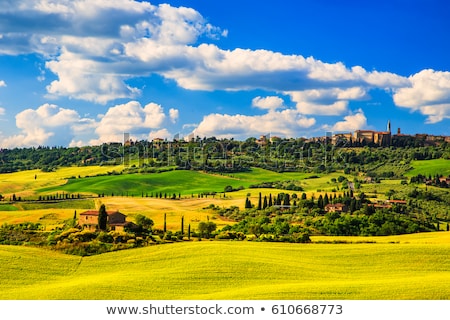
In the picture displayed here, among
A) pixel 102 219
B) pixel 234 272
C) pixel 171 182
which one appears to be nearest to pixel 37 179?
pixel 171 182

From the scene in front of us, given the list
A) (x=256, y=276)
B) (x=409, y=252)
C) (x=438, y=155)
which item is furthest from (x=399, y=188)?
(x=256, y=276)

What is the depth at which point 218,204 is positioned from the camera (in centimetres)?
11769

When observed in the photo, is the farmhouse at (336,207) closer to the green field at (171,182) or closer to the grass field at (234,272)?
the green field at (171,182)

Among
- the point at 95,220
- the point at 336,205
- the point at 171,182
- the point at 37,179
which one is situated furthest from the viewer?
the point at 37,179

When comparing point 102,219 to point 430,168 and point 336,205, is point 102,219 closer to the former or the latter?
point 336,205

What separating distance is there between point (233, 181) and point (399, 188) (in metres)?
52.1

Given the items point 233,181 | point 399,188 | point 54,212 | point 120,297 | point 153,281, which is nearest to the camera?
point 120,297

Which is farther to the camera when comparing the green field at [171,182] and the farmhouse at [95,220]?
the green field at [171,182]

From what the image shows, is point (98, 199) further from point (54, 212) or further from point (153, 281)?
point (153, 281)

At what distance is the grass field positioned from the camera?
38.8 m

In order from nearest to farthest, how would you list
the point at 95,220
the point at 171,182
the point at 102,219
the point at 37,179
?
the point at 102,219, the point at 95,220, the point at 171,182, the point at 37,179

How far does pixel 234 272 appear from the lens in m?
45.9

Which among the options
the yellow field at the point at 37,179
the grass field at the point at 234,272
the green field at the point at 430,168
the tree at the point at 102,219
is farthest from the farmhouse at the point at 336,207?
the yellow field at the point at 37,179

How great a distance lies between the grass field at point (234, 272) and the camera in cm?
3884
